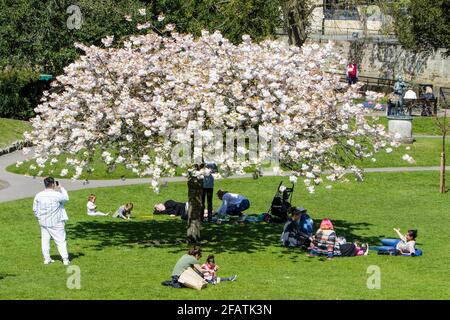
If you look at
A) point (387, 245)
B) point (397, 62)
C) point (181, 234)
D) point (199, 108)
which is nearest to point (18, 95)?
point (181, 234)

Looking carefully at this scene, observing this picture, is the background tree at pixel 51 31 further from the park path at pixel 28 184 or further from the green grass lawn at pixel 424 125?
the park path at pixel 28 184

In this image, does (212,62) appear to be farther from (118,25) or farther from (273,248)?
(118,25)

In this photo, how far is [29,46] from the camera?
50500 millimetres

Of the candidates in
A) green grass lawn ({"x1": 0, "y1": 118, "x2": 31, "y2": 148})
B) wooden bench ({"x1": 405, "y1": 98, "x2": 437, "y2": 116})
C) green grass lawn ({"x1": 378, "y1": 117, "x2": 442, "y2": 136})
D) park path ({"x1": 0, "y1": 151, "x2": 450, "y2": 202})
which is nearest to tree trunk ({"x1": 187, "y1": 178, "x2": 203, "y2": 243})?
park path ({"x1": 0, "y1": 151, "x2": 450, "y2": 202})

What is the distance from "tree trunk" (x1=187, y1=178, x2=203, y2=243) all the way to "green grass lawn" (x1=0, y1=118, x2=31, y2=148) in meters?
19.0

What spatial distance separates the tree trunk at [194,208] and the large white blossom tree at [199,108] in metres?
0.02

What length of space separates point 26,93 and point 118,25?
4999 mm

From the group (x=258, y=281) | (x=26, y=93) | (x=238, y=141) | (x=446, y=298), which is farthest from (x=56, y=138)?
(x=26, y=93)

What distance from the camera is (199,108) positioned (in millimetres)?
23188

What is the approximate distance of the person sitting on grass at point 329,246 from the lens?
2402cm

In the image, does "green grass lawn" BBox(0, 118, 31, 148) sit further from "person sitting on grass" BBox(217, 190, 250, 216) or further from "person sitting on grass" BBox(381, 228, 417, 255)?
"person sitting on grass" BBox(381, 228, 417, 255)

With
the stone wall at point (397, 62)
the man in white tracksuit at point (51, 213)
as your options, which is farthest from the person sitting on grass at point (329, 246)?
the stone wall at point (397, 62)

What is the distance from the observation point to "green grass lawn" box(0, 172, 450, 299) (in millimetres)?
20188

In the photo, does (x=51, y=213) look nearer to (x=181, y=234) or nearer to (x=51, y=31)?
(x=181, y=234)
